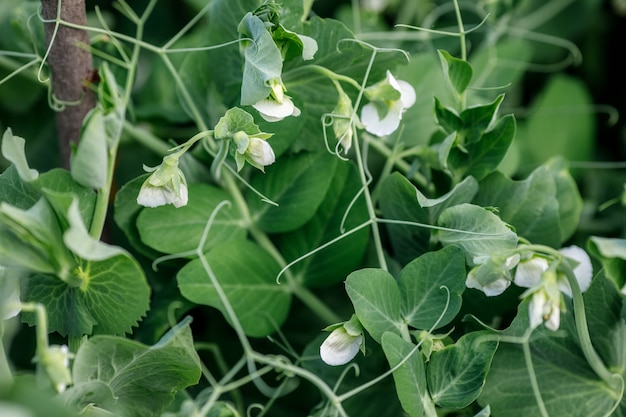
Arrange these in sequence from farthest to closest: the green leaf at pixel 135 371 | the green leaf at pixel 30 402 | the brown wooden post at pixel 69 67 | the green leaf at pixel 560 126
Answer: the green leaf at pixel 560 126 → the brown wooden post at pixel 69 67 → the green leaf at pixel 135 371 → the green leaf at pixel 30 402

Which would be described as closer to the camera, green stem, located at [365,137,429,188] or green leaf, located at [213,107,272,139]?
green leaf, located at [213,107,272,139]

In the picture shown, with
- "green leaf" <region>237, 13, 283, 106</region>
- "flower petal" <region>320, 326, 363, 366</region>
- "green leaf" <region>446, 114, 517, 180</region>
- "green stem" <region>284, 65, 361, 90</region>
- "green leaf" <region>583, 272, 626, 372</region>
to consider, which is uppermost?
"green leaf" <region>237, 13, 283, 106</region>

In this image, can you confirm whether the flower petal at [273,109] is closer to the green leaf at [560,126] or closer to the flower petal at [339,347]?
the flower petal at [339,347]

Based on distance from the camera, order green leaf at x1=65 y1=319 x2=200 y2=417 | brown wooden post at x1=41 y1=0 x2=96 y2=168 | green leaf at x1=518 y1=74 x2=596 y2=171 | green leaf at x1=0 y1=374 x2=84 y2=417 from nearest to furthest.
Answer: green leaf at x1=0 y1=374 x2=84 y2=417 → green leaf at x1=65 y1=319 x2=200 y2=417 → brown wooden post at x1=41 y1=0 x2=96 y2=168 → green leaf at x1=518 y1=74 x2=596 y2=171

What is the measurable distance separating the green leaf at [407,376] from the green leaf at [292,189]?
0.53 ft

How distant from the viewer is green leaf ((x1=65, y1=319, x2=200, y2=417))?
0.45m

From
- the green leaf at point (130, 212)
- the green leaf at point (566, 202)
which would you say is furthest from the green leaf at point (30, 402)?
the green leaf at point (566, 202)

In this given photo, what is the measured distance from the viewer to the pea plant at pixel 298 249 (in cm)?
47

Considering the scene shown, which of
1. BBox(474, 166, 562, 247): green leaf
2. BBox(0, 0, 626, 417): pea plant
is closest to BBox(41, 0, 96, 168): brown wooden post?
BBox(0, 0, 626, 417): pea plant

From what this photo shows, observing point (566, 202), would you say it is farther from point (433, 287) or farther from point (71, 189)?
point (71, 189)

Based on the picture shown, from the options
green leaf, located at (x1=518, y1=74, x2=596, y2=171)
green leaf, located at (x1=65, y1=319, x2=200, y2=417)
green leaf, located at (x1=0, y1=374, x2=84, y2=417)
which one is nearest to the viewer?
green leaf, located at (x1=0, y1=374, x2=84, y2=417)

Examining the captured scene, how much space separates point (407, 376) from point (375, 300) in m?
0.05

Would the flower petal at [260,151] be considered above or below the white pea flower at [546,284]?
above

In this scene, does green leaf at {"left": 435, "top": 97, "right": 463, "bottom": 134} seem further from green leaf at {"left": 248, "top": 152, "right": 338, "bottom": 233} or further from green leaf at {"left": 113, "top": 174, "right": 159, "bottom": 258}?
green leaf at {"left": 113, "top": 174, "right": 159, "bottom": 258}
